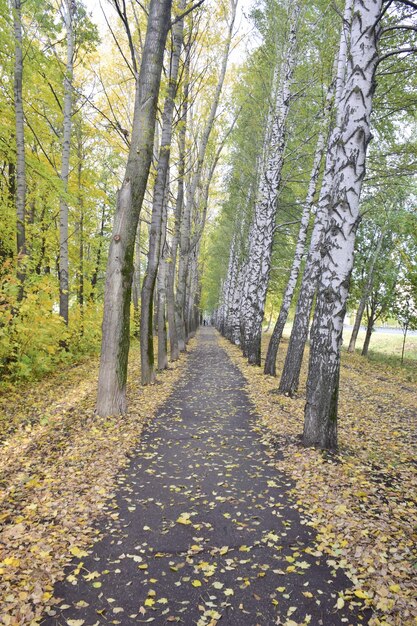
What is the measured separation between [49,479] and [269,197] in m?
10.7

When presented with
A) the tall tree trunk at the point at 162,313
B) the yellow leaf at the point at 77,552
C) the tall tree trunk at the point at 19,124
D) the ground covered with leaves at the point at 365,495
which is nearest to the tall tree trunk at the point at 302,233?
the ground covered with leaves at the point at 365,495

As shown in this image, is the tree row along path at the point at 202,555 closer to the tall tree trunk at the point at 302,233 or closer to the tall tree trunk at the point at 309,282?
the tall tree trunk at the point at 309,282

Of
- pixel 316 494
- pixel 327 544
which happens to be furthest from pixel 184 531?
pixel 316 494

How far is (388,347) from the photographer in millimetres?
32594

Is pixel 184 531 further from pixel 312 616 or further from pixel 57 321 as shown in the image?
pixel 57 321

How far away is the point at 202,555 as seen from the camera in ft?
11.1

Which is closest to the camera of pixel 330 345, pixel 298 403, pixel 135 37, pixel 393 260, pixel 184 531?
pixel 184 531

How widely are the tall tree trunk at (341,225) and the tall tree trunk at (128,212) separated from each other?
10.9ft

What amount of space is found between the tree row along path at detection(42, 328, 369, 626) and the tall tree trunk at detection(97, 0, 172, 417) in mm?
1646

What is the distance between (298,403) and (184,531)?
5408 mm

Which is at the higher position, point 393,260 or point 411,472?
point 393,260

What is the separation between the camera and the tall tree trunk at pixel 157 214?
9562 mm

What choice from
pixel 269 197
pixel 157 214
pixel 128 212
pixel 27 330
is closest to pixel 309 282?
pixel 157 214

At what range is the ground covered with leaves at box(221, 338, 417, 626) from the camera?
2953 millimetres
